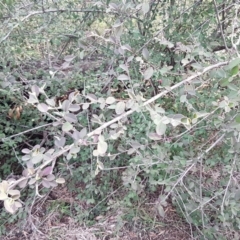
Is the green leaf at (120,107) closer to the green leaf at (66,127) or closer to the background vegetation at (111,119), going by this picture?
the green leaf at (66,127)


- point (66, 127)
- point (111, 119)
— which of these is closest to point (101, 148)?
point (66, 127)

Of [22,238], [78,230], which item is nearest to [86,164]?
[78,230]

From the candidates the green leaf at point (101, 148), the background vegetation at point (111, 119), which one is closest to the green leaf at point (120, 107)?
the green leaf at point (101, 148)

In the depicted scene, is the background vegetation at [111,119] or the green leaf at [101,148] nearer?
the green leaf at [101,148]

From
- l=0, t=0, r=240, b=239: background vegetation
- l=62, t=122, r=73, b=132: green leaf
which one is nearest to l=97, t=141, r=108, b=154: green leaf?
l=62, t=122, r=73, b=132: green leaf

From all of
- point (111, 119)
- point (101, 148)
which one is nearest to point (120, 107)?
point (101, 148)

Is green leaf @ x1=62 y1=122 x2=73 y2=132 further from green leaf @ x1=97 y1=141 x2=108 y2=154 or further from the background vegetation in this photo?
the background vegetation

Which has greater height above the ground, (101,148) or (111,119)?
(101,148)

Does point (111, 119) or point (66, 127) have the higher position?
point (66, 127)

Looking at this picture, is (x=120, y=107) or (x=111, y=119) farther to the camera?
(x=111, y=119)

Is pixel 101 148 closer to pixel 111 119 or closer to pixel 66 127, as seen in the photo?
pixel 66 127

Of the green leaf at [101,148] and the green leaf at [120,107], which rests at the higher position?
the green leaf at [120,107]

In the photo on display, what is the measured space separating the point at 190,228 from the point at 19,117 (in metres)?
1.06

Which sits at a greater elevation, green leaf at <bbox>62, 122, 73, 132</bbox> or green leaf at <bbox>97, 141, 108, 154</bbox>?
green leaf at <bbox>97, 141, 108, 154</bbox>
